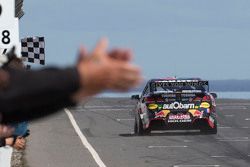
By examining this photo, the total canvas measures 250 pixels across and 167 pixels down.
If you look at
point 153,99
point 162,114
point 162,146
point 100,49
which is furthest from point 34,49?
point 100,49

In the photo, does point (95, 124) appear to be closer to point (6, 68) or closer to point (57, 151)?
point (57, 151)

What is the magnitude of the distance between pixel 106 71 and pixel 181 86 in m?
22.6

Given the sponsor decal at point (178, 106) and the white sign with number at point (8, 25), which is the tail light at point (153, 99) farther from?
the white sign with number at point (8, 25)

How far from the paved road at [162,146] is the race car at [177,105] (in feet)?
1.78

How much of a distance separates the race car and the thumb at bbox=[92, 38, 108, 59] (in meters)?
21.8

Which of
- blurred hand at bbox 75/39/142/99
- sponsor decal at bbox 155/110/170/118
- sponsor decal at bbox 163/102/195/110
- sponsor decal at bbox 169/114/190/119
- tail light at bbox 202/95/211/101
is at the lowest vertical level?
sponsor decal at bbox 169/114/190/119

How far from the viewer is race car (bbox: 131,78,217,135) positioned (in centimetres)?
2369

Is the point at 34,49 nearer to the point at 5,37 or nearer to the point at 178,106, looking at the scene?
the point at 5,37

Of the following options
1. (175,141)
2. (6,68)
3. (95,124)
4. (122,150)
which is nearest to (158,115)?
(175,141)

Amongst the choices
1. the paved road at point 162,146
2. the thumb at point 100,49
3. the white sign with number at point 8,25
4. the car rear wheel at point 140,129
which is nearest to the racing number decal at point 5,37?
the white sign with number at point 8,25

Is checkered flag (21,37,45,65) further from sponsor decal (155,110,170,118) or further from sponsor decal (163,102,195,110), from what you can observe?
sponsor decal (163,102,195,110)

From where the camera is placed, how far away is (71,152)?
20156 mm

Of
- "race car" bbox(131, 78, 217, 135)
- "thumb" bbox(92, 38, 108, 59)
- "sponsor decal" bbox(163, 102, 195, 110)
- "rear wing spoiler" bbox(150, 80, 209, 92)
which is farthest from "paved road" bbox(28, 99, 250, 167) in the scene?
"thumb" bbox(92, 38, 108, 59)

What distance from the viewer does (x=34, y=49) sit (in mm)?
15328
